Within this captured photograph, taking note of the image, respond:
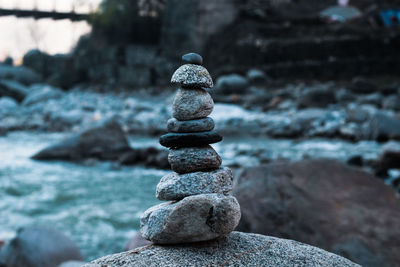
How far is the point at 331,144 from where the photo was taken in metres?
9.88

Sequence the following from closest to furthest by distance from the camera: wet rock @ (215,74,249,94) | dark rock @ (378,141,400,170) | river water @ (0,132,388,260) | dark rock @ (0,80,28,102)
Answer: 1. river water @ (0,132,388,260)
2. dark rock @ (378,141,400,170)
3. wet rock @ (215,74,249,94)
4. dark rock @ (0,80,28,102)

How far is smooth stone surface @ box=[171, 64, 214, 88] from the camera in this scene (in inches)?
83.7

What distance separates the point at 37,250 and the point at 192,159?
2.97 metres

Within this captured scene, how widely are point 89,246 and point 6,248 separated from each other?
1.11m

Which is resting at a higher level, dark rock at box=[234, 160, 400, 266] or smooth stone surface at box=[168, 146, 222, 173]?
smooth stone surface at box=[168, 146, 222, 173]

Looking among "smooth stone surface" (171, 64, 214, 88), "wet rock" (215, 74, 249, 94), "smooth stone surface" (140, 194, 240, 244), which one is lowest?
"wet rock" (215, 74, 249, 94)

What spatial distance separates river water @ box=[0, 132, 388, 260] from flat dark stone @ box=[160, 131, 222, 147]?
351 cm

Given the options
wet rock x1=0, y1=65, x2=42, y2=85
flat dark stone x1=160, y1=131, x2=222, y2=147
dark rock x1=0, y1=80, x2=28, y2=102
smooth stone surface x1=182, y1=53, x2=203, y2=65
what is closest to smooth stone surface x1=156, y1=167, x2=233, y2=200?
flat dark stone x1=160, y1=131, x2=222, y2=147

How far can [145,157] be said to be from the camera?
9.20 meters

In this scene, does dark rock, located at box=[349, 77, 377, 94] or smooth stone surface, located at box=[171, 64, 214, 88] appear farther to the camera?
dark rock, located at box=[349, 77, 377, 94]

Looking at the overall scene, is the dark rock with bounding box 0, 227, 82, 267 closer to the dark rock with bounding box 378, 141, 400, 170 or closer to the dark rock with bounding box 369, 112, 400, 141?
the dark rock with bounding box 378, 141, 400, 170

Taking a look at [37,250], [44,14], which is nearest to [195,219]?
[37,250]

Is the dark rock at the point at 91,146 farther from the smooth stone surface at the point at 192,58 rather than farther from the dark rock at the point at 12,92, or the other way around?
the dark rock at the point at 12,92

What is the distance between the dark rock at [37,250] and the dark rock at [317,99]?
1075 centimetres
